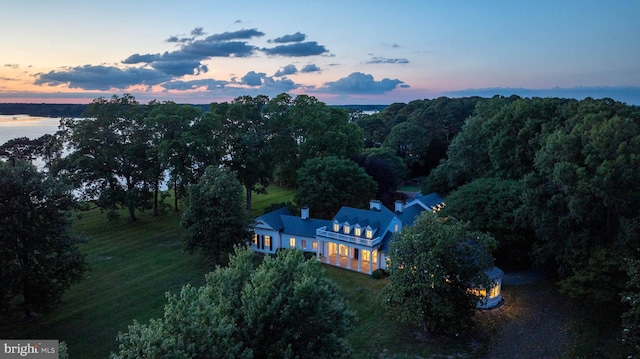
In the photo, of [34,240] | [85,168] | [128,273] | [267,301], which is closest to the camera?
A: [267,301]

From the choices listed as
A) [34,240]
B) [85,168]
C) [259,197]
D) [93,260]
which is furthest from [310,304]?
[259,197]

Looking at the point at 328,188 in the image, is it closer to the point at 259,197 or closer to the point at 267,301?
the point at 259,197

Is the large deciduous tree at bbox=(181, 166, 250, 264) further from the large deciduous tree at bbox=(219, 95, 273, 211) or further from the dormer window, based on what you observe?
the large deciduous tree at bbox=(219, 95, 273, 211)

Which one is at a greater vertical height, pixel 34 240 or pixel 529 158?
pixel 529 158

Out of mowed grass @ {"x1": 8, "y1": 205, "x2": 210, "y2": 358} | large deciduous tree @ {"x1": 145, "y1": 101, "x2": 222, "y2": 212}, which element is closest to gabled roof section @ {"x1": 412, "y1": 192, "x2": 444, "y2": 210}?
mowed grass @ {"x1": 8, "y1": 205, "x2": 210, "y2": 358}

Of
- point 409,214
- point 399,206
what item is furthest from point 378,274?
A: point 409,214

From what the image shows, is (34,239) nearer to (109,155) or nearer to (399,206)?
(109,155)
